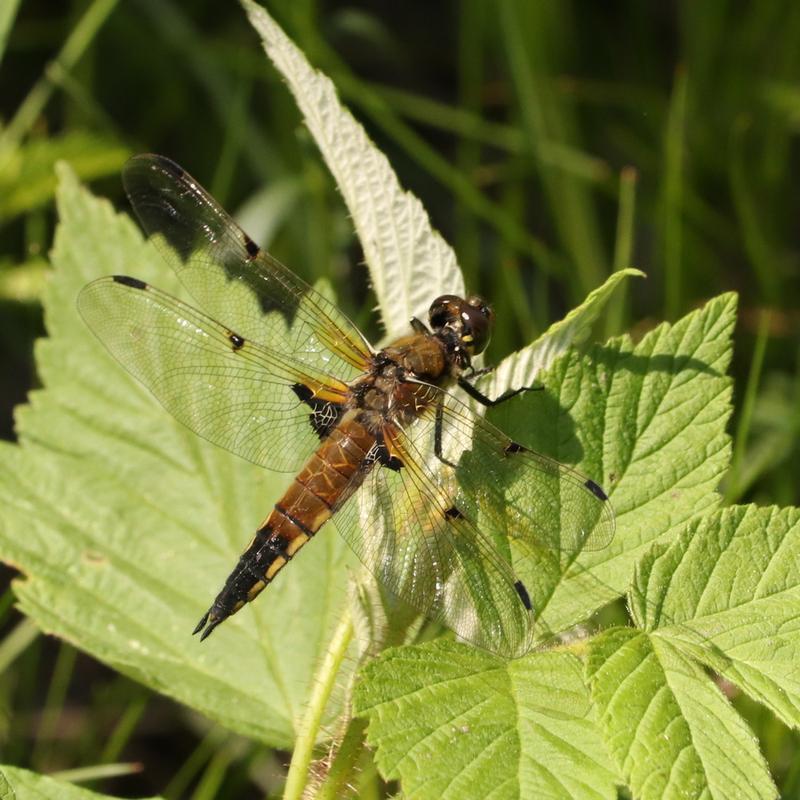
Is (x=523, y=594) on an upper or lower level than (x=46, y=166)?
lower

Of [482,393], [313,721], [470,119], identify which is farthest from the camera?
[470,119]

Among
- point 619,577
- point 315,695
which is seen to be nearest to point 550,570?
point 619,577

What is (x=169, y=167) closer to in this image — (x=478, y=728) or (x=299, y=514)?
(x=299, y=514)

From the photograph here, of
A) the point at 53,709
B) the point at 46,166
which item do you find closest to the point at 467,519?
the point at 53,709

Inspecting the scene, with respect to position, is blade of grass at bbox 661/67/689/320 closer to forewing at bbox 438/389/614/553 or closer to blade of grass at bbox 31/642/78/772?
forewing at bbox 438/389/614/553

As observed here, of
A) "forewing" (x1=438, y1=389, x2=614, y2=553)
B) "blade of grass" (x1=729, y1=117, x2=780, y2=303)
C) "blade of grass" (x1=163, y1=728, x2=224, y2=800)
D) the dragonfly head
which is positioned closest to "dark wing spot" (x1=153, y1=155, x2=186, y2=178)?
the dragonfly head
